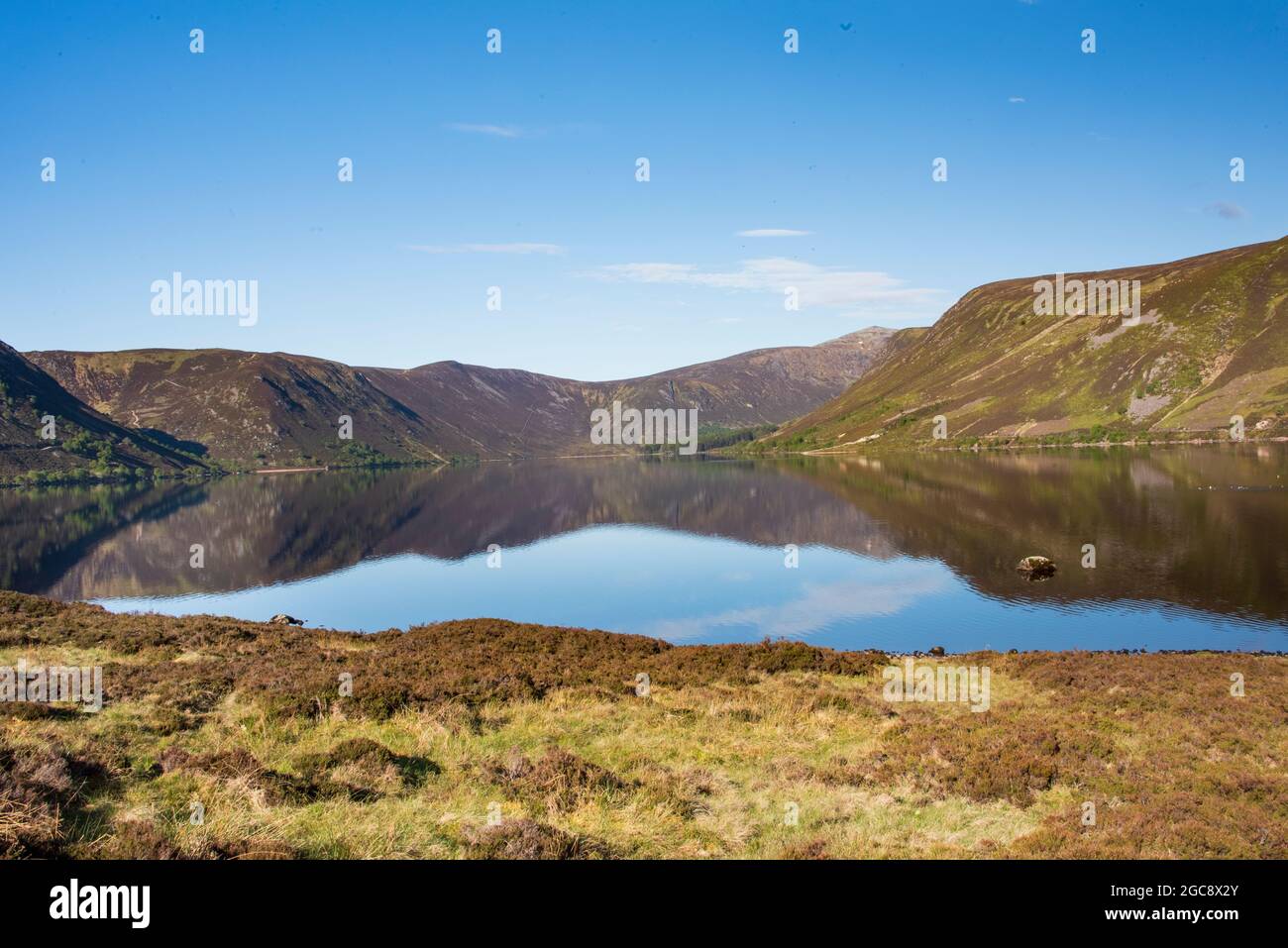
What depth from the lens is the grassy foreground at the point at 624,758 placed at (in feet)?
39.9

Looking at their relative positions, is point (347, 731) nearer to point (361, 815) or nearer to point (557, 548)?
point (361, 815)

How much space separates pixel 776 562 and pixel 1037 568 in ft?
67.7

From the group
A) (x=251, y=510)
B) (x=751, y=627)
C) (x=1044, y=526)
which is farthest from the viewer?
(x=251, y=510)

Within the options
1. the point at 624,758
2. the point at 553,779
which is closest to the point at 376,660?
the point at 624,758

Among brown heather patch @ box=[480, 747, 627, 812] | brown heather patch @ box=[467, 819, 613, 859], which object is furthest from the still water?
brown heather patch @ box=[467, 819, 613, 859]

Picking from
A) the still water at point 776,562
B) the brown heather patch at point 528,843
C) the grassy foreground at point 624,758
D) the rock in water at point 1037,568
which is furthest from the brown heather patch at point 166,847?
the rock in water at point 1037,568

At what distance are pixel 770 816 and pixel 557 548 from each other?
66.5m

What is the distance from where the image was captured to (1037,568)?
53156 mm

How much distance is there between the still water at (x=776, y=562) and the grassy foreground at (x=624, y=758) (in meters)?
13.8

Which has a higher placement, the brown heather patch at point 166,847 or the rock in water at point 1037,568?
the brown heather patch at point 166,847

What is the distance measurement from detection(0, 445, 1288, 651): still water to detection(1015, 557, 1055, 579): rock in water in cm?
80

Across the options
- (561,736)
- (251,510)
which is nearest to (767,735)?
(561,736)

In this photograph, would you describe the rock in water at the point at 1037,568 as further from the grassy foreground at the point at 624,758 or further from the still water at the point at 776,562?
the grassy foreground at the point at 624,758
